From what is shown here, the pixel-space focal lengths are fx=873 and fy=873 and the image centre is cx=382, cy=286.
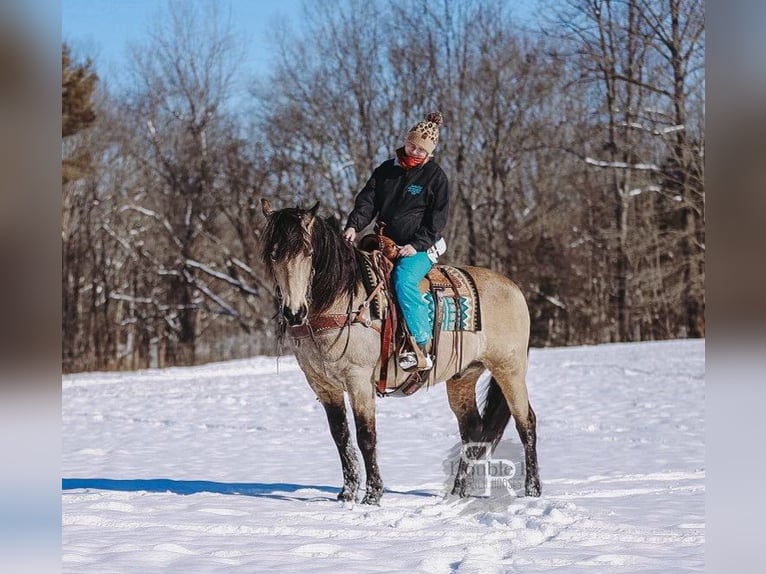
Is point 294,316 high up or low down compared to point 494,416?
up

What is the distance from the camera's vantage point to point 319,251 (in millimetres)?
4812

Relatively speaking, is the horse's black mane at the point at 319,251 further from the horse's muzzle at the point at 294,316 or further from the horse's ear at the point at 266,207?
the horse's muzzle at the point at 294,316

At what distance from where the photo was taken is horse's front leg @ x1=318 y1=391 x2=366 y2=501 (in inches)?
209

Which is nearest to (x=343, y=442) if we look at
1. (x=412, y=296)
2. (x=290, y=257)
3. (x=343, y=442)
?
(x=343, y=442)

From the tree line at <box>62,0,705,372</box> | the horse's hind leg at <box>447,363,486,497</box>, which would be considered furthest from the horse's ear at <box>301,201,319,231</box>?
the tree line at <box>62,0,705,372</box>

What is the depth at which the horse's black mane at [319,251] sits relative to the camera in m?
4.53

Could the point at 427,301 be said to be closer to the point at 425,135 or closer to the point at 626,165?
the point at 425,135

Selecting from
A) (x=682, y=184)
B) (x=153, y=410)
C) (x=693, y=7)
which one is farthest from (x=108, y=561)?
(x=693, y=7)

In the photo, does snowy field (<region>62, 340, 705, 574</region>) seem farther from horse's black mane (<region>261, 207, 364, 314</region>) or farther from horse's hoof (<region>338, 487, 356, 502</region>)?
horse's black mane (<region>261, 207, 364, 314</region>)

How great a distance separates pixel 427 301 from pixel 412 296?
17 centimetres

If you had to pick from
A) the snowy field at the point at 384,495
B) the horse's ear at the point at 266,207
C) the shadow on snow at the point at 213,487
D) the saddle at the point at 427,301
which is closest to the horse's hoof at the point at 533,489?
the snowy field at the point at 384,495

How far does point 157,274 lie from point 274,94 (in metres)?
6.24

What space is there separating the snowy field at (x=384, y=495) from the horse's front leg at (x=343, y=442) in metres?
0.16
